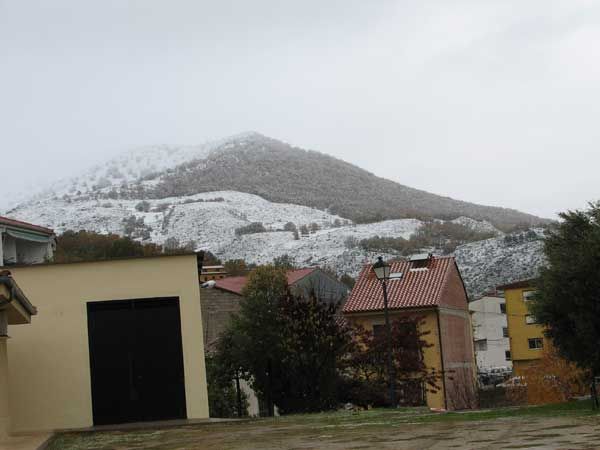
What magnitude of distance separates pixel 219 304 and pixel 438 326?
1219 centimetres

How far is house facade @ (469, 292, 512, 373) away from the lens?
81812 mm

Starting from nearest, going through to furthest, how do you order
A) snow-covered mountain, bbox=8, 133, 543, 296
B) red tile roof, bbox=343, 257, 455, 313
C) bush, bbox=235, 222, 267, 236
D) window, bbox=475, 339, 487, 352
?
red tile roof, bbox=343, 257, 455, 313 < window, bbox=475, 339, 487, 352 < snow-covered mountain, bbox=8, 133, 543, 296 < bush, bbox=235, 222, 267, 236

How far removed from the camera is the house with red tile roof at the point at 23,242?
86.1 feet

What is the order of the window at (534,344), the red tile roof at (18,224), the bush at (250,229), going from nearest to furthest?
the red tile roof at (18,224) → the window at (534,344) → the bush at (250,229)

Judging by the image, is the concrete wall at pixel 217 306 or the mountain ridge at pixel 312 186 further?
the mountain ridge at pixel 312 186

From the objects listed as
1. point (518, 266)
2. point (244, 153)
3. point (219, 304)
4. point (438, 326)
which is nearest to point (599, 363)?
point (438, 326)

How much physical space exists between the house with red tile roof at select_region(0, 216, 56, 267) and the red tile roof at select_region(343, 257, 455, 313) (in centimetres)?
2060

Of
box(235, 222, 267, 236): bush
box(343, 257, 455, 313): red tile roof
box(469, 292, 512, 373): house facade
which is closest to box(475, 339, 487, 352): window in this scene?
box(469, 292, 512, 373): house facade

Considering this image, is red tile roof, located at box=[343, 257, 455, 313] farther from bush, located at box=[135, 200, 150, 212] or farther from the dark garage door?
bush, located at box=[135, 200, 150, 212]

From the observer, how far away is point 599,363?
20.7 metres

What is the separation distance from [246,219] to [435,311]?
82.5m

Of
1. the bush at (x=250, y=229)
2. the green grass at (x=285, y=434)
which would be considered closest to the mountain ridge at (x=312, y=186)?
the bush at (x=250, y=229)

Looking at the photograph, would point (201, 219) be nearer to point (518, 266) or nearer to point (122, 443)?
point (518, 266)

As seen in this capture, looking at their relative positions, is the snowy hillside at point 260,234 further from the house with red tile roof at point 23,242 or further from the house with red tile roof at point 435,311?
the house with red tile roof at point 23,242
